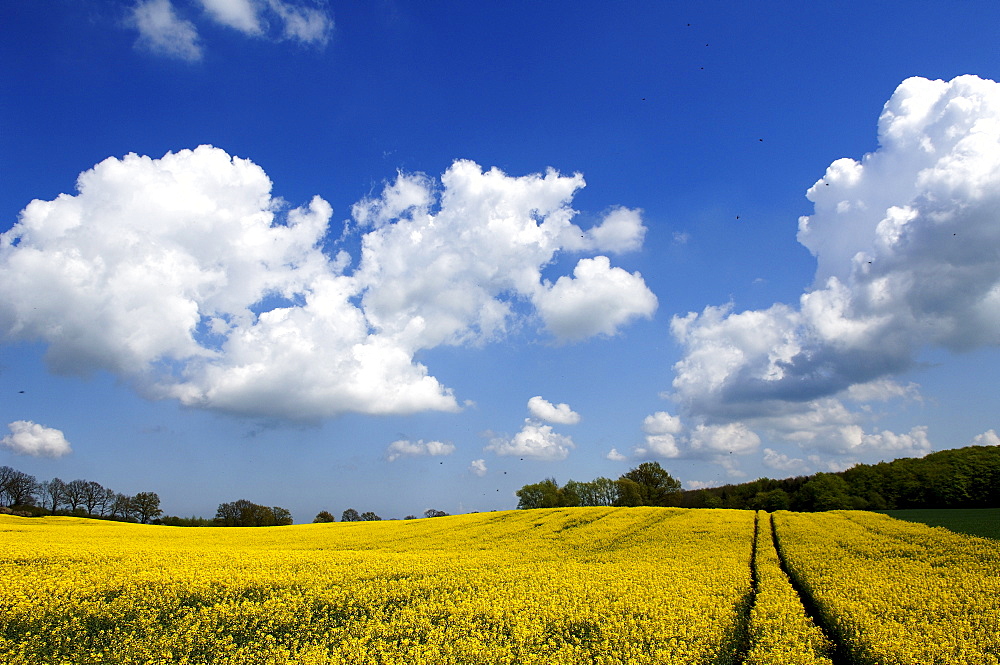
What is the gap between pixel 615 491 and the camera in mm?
109500

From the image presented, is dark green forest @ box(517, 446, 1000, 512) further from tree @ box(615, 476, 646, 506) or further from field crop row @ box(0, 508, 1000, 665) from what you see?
field crop row @ box(0, 508, 1000, 665)

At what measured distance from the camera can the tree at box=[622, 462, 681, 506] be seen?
339 ft

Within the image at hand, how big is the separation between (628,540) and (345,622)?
22905 millimetres

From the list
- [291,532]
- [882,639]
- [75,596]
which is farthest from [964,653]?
[291,532]

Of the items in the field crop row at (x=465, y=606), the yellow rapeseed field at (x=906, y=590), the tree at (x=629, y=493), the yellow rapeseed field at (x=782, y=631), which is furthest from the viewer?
the tree at (x=629, y=493)

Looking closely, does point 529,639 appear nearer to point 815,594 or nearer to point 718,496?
point 815,594

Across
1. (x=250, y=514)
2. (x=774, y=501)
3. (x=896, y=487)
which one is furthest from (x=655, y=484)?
(x=250, y=514)

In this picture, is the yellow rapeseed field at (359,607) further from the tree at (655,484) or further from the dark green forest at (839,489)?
the tree at (655,484)

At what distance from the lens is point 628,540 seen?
32.6m

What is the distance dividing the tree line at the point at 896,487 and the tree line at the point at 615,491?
6.80m

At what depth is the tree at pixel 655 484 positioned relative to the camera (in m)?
103

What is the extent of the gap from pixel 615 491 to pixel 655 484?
28.3 ft

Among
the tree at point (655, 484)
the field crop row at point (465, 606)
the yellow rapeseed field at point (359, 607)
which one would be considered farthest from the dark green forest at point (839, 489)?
the yellow rapeseed field at point (359, 607)

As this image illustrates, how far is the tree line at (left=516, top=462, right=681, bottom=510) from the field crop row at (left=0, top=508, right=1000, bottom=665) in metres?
78.7
